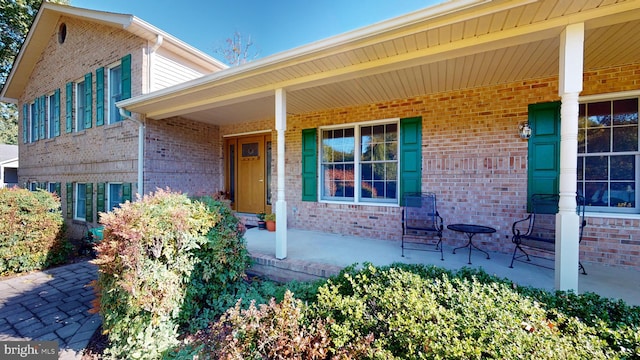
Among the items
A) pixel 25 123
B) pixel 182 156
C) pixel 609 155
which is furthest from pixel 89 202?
pixel 609 155

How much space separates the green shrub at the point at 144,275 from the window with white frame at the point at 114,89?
5379mm

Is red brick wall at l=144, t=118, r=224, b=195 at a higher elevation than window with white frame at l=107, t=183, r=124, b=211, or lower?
higher

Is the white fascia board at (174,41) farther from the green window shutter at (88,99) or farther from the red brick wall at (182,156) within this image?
the green window shutter at (88,99)

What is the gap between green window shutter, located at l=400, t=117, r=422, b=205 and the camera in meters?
4.50

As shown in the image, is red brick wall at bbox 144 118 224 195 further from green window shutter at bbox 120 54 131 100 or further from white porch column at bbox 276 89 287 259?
white porch column at bbox 276 89 287 259

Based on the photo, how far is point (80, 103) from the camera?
7.58 meters

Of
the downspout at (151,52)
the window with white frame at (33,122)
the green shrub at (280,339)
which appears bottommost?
the green shrub at (280,339)

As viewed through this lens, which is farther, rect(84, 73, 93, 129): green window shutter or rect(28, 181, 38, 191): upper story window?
rect(28, 181, 38, 191): upper story window

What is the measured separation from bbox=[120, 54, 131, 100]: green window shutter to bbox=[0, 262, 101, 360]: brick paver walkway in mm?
4011

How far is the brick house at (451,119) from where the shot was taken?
2.29m

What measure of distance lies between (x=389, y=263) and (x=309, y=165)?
279cm

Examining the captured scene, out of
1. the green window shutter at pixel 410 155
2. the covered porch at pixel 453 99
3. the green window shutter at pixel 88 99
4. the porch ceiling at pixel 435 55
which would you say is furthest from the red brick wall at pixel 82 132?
the green window shutter at pixel 410 155

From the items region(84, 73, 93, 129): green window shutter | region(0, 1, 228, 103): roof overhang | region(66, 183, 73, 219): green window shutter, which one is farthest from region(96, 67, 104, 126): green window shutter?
region(66, 183, 73, 219): green window shutter

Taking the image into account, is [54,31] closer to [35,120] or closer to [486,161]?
[35,120]
